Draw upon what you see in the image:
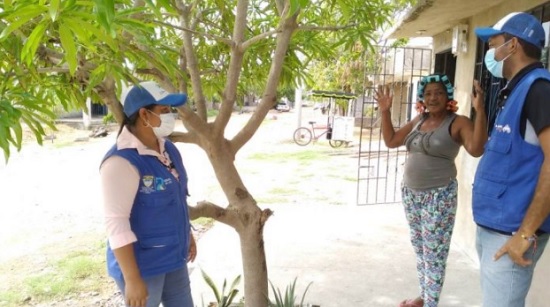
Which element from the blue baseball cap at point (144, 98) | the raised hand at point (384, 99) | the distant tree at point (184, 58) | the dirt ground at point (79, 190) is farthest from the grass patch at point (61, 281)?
the raised hand at point (384, 99)

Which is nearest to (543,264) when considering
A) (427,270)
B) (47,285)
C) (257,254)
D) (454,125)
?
(427,270)

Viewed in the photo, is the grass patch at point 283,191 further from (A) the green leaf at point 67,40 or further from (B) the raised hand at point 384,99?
(A) the green leaf at point 67,40

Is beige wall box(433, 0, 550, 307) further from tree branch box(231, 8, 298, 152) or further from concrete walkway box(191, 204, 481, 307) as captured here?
tree branch box(231, 8, 298, 152)

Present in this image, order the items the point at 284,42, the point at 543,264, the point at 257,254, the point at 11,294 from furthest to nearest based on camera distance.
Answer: the point at 11,294 → the point at 543,264 → the point at 257,254 → the point at 284,42

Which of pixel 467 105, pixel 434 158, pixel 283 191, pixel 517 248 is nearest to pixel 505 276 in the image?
pixel 517 248

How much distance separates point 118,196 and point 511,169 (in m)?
1.54

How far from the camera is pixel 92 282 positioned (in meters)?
4.79

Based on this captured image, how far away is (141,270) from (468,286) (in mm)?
2864

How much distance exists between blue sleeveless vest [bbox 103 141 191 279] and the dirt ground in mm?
514

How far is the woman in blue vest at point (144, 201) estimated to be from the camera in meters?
1.97

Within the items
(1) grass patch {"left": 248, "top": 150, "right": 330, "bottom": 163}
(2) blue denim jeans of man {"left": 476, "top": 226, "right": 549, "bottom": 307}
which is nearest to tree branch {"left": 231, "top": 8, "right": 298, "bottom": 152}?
(2) blue denim jeans of man {"left": 476, "top": 226, "right": 549, "bottom": 307}

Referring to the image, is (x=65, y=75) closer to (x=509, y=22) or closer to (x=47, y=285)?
(x=509, y=22)

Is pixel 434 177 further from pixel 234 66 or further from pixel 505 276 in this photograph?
pixel 234 66

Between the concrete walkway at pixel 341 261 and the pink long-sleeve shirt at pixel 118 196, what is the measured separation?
1.94 metres
